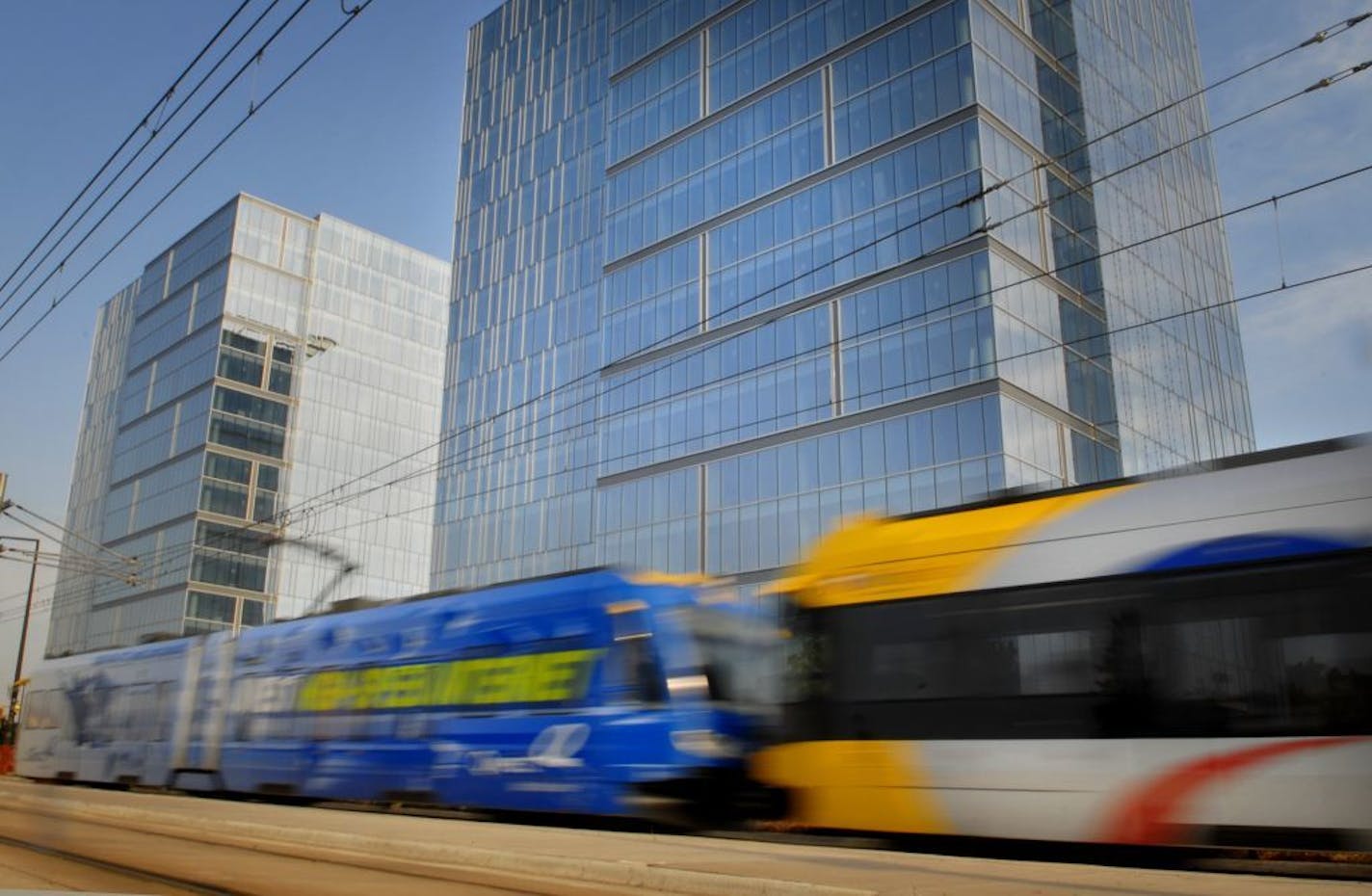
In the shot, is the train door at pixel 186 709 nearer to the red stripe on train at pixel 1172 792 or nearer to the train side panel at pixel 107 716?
the train side panel at pixel 107 716

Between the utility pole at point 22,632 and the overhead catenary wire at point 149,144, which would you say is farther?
the utility pole at point 22,632

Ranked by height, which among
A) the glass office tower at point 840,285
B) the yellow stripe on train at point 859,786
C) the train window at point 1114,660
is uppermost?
the glass office tower at point 840,285

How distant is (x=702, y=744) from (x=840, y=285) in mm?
32493

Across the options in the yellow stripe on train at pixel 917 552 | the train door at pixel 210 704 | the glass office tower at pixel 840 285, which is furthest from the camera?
Result: the glass office tower at pixel 840 285

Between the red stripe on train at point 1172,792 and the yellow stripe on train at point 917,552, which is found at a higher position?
the yellow stripe on train at point 917,552

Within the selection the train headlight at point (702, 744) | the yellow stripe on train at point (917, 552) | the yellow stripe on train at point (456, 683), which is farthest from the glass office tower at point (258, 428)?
the yellow stripe on train at point (917, 552)

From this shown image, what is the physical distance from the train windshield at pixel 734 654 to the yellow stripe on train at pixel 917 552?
153cm

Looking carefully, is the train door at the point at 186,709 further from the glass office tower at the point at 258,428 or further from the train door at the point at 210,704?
the glass office tower at the point at 258,428

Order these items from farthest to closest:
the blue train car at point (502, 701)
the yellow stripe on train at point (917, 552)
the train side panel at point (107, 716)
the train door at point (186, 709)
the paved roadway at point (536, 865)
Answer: the train side panel at point (107, 716) → the train door at point (186, 709) → the blue train car at point (502, 701) → the yellow stripe on train at point (917, 552) → the paved roadway at point (536, 865)

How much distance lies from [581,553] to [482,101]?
3420 cm

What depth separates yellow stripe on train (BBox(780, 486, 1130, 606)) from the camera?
1149 cm

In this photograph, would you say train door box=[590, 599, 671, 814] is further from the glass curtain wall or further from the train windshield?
the glass curtain wall

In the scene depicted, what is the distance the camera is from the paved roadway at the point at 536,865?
24.3 feet

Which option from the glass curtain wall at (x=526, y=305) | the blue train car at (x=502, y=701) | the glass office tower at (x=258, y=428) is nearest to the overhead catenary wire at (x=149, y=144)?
the blue train car at (x=502, y=701)
